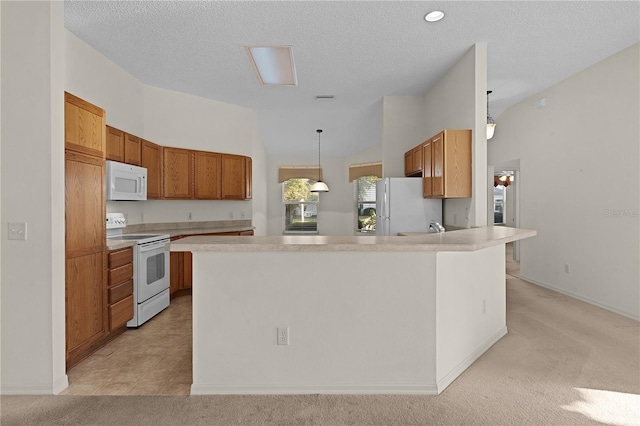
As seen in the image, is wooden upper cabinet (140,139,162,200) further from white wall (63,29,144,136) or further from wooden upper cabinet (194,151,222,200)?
wooden upper cabinet (194,151,222,200)

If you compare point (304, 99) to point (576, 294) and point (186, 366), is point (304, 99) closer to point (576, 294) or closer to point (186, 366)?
point (186, 366)

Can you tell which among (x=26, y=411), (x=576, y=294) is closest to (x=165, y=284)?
(x=26, y=411)

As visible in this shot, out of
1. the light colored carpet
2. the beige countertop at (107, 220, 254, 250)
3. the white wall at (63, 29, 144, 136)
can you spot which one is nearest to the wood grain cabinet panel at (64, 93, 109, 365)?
the light colored carpet

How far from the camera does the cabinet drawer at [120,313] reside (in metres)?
3.14

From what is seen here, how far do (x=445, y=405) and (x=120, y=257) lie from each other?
9.60 feet

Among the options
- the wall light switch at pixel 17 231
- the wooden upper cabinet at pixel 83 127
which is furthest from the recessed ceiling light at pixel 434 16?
the wall light switch at pixel 17 231

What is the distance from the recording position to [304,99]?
556 cm

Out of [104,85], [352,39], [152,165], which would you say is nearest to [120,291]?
[152,165]

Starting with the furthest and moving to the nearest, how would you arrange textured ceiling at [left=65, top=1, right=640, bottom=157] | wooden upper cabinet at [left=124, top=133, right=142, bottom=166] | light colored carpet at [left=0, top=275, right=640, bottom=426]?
wooden upper cabinet at [left=124, top=133, right=142, bottom=166] < textured ceiling at [left=65, top=1, right=640, bottom=157] < light colored carpet at [left=0, top=275, right=640, bottom=426]

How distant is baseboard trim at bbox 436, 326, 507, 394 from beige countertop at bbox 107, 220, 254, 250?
3477 mm

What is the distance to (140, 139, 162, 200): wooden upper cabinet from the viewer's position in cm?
454

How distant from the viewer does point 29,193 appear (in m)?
2.28

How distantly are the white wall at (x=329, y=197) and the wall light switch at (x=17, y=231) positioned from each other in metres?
6.40

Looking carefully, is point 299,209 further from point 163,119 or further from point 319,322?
point 319,322
